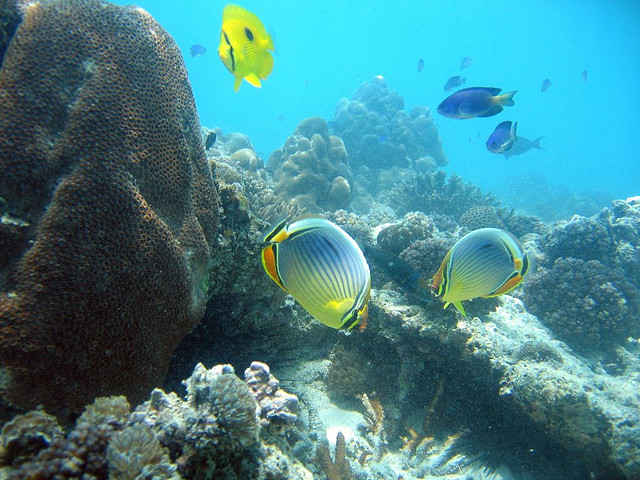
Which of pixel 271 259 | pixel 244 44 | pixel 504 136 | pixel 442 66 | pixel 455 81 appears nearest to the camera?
pixel 271 259

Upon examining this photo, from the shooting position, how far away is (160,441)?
1.69 metres

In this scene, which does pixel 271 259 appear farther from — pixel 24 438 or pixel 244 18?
pixel 244 18

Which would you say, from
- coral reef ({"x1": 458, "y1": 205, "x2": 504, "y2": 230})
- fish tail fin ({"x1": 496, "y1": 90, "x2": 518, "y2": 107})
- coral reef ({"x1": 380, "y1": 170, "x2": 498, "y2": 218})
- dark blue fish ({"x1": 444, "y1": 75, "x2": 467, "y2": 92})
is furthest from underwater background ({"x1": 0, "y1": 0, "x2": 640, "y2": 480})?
dark blue fish ({"x1": 444, "y1": 75, "x2": 467, "y2": 92})

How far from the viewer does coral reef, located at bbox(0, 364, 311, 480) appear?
52.6 inches

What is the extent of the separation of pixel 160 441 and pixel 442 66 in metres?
165

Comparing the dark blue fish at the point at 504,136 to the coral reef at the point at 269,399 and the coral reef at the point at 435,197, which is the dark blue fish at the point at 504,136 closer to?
the coral reef at the point at 269,399

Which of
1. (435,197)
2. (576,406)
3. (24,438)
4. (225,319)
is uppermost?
(435,197)

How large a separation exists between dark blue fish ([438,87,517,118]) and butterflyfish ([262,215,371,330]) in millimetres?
4076

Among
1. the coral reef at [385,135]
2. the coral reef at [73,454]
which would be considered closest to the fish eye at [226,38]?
the coral reef at [73,454]

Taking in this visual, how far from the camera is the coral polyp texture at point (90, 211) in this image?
1.89 metres

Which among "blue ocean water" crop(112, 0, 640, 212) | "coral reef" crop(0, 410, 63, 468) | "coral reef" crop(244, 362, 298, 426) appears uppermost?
"blue ocean water" crop(112, 0, 640, 212)

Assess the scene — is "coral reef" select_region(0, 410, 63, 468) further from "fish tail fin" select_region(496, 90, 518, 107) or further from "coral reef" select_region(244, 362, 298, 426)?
"fish tail fin" select_region(496, 90, 518, 107)

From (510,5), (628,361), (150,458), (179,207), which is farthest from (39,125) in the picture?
(510,5)

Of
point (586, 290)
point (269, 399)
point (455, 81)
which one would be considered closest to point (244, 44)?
point (269, 399)
